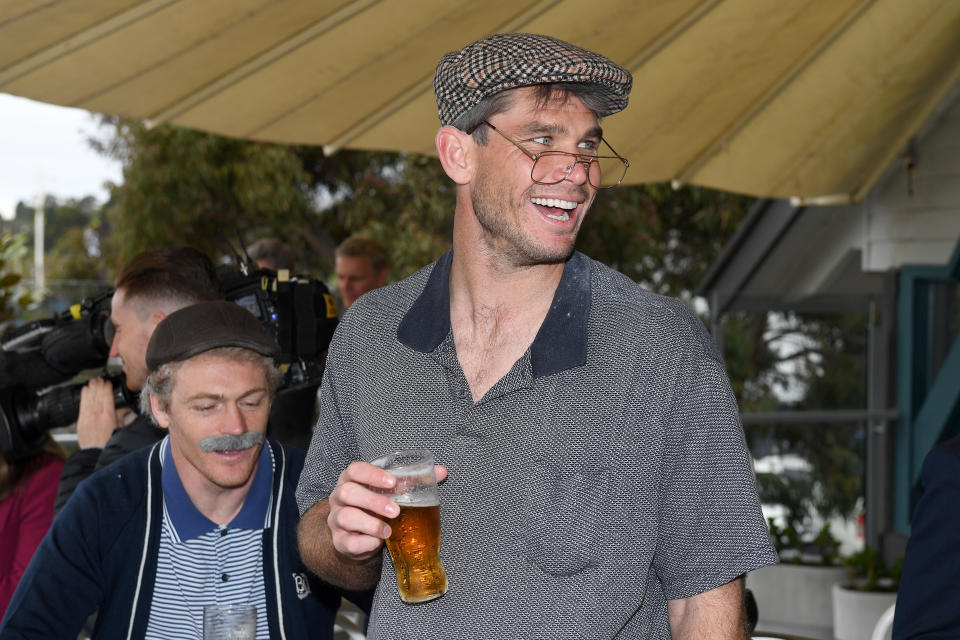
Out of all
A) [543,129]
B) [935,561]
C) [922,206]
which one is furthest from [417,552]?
[922,206]

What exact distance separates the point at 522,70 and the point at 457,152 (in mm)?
216

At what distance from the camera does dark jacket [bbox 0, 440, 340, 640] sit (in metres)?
2.63

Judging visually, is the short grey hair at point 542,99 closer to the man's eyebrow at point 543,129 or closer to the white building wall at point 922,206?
the man's eyebrow at point 543,129

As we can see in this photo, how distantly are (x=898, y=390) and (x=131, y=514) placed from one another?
5.67 meters

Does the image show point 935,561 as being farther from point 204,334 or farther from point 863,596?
point 863,596

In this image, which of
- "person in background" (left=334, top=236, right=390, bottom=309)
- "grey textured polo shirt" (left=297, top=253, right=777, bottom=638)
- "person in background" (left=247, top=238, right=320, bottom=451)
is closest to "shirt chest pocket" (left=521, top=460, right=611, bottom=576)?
"grey textured polo shirt" (left=297, top=253, right=777, bottom=638)

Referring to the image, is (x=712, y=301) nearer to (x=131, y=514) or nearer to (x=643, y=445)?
(x=131, y=514)

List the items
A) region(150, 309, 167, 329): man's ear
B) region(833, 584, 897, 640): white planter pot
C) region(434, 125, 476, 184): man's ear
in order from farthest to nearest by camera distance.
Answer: region(833, 584, 897, 640): white planter pot < region(150, 309, 167, 329): man's ear < region(434, 125, 476, 184): man's ear

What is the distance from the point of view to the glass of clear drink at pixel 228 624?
2086 mm

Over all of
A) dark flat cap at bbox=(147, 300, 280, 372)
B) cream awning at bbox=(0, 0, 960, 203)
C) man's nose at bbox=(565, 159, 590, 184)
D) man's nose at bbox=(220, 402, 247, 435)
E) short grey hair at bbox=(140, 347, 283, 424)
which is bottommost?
man's nose at bbox=(220, 402, 247, 435)

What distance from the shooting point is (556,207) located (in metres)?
1.76

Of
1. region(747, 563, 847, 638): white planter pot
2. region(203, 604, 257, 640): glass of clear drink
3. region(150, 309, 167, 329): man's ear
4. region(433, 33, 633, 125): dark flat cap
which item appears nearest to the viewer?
region(433, 33, 633, 125): dark flat cap

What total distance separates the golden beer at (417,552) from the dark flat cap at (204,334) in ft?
4.13

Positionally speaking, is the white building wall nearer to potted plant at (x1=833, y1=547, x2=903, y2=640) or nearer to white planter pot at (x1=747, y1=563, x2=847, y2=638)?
potted plant at (x1=833, y1=547, x2=903, y2=640)
